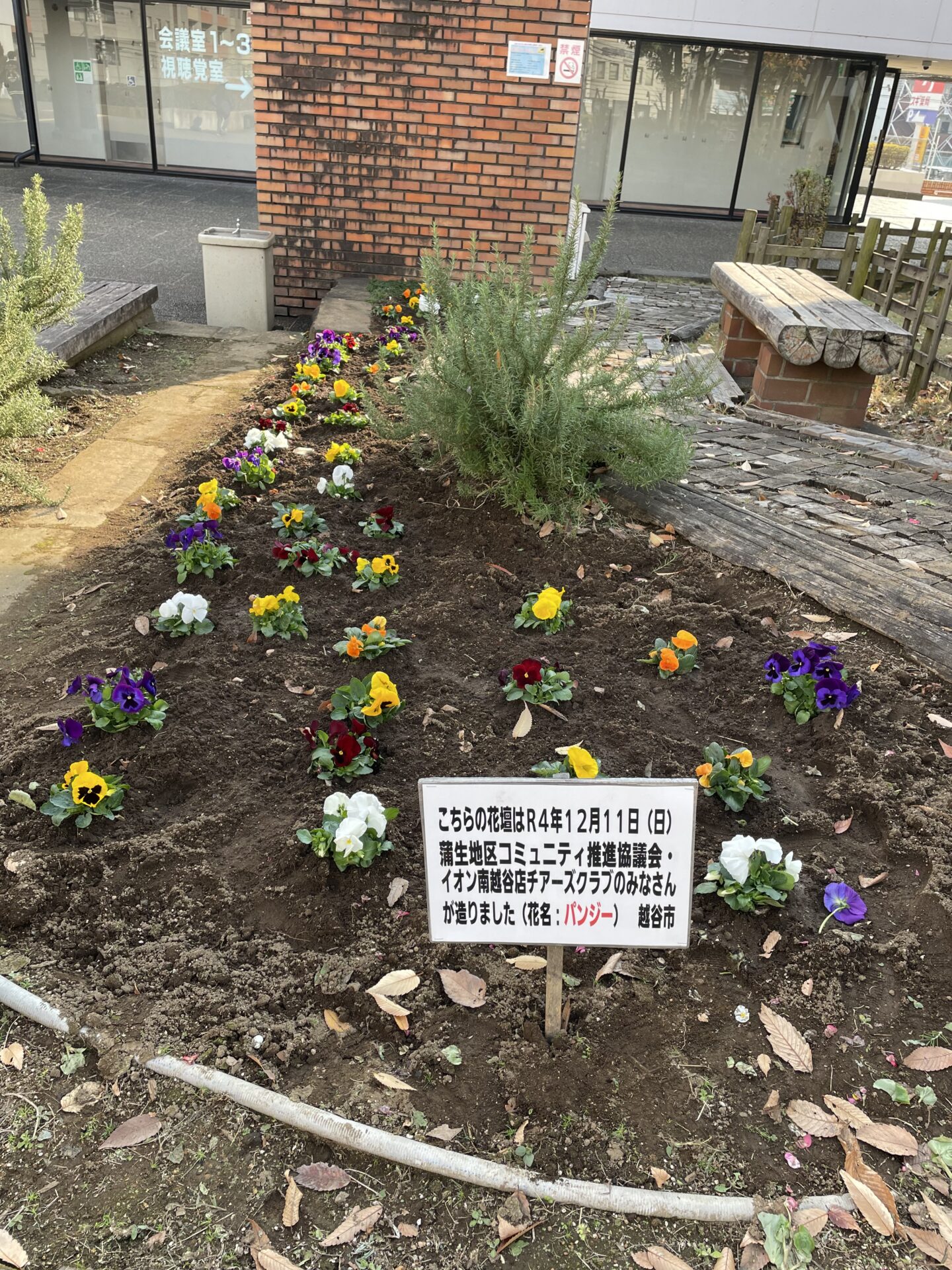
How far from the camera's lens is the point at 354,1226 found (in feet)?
5.46

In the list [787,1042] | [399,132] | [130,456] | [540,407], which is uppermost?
[399,132]

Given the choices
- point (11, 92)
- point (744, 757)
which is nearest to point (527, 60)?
point (744, 757)

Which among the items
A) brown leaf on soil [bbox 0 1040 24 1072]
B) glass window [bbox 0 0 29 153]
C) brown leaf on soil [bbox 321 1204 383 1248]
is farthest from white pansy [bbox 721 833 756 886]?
glass window [bbox 0 0 29 153]

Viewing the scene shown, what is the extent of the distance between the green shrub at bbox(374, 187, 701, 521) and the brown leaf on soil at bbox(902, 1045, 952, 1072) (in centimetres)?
232

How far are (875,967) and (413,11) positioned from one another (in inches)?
282

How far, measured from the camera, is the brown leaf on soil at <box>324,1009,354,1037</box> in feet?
6.51

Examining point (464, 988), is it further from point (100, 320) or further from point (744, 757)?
point (100, 320)

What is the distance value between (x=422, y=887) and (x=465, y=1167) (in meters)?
0.69

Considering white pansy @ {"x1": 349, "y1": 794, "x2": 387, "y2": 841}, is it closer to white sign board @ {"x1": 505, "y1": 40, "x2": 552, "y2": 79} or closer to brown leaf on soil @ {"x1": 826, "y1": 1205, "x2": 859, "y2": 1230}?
brown leaf on soil @ {"x1": 826, "y1": 1205, "x2": 859, "y2": 1230}

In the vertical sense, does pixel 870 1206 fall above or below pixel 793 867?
below

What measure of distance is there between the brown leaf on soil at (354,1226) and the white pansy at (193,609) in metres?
1.98

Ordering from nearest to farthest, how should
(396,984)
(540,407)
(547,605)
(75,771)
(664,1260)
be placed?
(664,1260) < (396,984) < (75,771) < (547,605) < (540,407)

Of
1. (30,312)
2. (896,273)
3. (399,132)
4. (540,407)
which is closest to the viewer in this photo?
(540,407)

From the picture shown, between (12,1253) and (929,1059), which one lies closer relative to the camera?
(12,1253)
